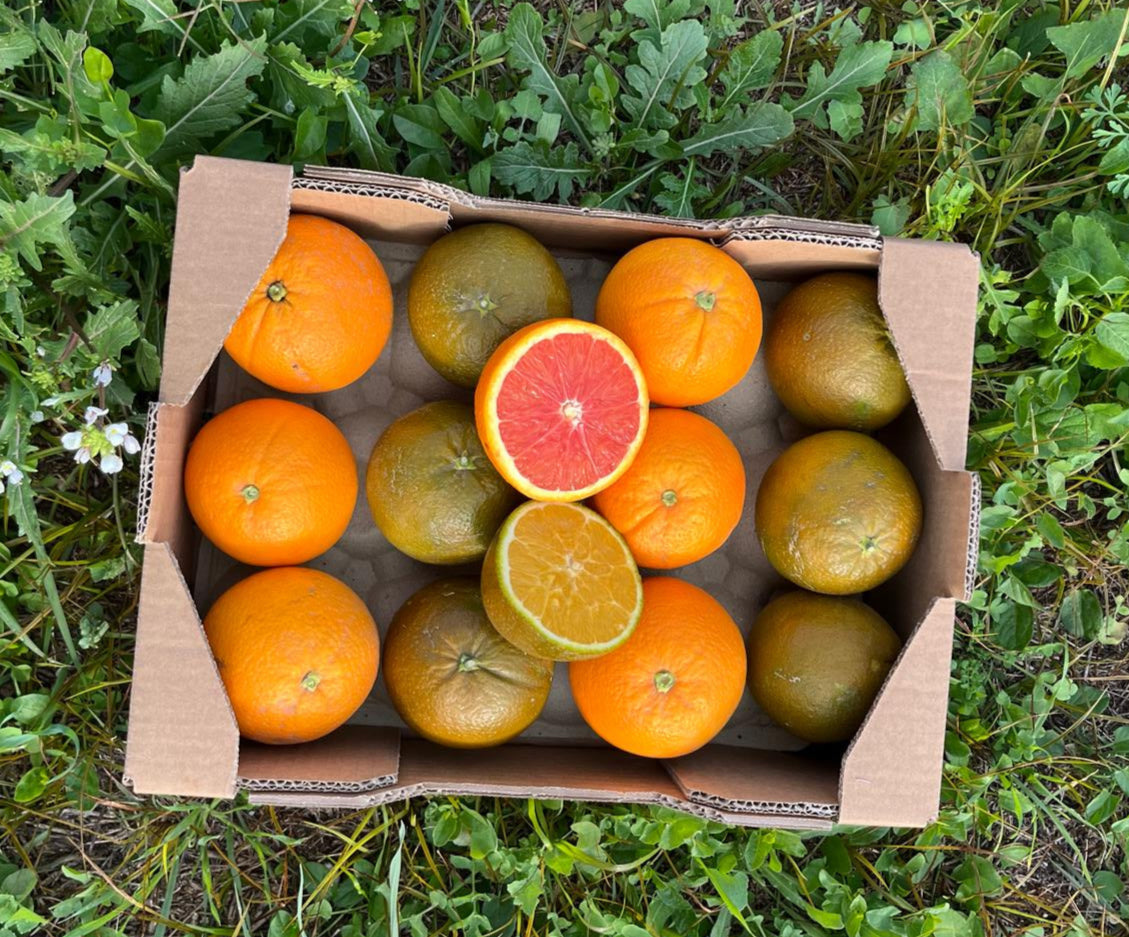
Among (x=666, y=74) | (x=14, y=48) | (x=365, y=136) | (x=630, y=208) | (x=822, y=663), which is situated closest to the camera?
(x=14, y=48)

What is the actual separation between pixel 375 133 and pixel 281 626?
829mm

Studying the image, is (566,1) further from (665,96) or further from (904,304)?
(904,304)

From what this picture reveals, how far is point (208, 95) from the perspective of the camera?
1.52 meters

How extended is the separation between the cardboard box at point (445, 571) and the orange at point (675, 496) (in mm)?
251

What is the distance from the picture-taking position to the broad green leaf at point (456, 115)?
1.70 meters

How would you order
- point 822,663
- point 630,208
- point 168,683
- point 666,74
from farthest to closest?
point 630,208 → point 666,74 → point 822,663 → point 168,683

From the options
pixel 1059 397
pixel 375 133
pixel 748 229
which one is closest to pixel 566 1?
pixel 375 133

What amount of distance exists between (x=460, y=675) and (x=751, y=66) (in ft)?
3.86

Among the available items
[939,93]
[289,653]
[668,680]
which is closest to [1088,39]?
[939,93]

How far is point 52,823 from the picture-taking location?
170 cm

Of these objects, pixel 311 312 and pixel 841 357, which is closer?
pixel 311 312

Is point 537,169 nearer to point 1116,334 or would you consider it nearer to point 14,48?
point 14,48

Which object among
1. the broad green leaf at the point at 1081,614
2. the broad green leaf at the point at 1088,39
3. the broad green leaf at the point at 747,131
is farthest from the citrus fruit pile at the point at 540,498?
the broad green leaf at the point at 1088,39

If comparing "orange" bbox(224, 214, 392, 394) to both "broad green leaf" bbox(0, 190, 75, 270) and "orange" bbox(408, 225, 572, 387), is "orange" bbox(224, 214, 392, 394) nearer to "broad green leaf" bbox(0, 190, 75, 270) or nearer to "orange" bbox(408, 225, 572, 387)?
"orange" bbox(408, 225, 572, 387)
